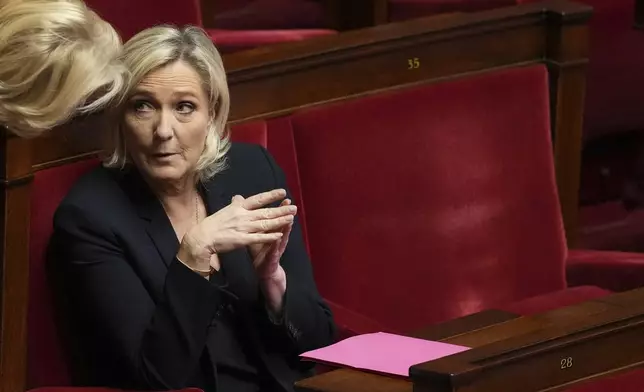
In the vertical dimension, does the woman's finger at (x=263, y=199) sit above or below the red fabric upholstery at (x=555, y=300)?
above

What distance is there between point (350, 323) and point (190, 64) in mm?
220

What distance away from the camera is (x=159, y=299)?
901 mm

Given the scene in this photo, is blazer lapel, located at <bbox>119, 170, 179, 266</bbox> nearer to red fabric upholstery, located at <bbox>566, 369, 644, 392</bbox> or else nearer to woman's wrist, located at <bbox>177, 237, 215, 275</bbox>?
woman's wrist, located at <bbox>177, 237, 215, 275</bbox>

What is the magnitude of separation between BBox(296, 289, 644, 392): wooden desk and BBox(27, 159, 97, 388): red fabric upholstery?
0.70 feet

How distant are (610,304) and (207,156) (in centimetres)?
27

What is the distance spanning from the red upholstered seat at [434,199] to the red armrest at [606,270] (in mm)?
12

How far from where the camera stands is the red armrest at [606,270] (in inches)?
47.4

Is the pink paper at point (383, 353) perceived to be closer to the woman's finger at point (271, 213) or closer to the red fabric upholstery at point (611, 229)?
the woman's finger at point (271, 213)

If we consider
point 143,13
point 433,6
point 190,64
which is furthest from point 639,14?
point 190,64

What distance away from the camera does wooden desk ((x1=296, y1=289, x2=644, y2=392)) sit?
71cm

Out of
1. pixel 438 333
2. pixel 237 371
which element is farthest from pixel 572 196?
pixel 237 371

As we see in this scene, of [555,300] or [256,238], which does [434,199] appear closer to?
[555,300]

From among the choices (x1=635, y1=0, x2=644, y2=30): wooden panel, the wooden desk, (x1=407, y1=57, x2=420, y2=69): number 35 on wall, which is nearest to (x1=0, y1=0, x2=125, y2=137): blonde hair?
the wooden desk

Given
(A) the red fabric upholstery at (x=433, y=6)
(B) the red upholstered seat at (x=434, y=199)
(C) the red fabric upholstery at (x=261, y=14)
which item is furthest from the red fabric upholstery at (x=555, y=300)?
(C) the red fabric upholstery at (x=261, y=14)
